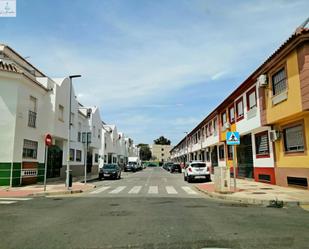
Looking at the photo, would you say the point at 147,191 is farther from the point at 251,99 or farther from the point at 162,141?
the point at 162,141

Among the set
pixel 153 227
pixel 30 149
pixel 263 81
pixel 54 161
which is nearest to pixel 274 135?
pixel 263 81

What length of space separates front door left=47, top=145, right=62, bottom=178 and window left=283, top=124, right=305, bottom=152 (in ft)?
59.7

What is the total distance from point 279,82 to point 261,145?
5.99 metres

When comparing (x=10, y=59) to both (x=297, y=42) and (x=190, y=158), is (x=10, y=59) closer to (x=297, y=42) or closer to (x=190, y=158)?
(x=297, y=42)

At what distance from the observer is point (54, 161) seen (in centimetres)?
2825

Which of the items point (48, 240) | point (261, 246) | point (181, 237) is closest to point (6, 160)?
point (48, 240)

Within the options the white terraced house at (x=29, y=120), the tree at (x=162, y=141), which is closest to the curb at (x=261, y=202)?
the white terraced house at (x=29, y=120)

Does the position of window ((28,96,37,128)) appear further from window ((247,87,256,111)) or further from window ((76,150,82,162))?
window ((247,87,256,111))

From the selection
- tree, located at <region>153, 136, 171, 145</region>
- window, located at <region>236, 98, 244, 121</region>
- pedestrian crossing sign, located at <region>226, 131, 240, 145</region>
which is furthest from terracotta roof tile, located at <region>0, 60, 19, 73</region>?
tree, located at <region>153, 136, 171, 145</region>

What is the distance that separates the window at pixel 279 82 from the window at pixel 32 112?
16199mm

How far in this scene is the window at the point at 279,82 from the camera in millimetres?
17344

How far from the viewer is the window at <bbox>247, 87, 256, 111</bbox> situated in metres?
22.4

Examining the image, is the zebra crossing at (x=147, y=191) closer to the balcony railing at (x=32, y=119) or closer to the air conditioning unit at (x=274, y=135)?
the air conditioning unit at (x=274, y=135)

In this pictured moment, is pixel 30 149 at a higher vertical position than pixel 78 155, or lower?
lower
